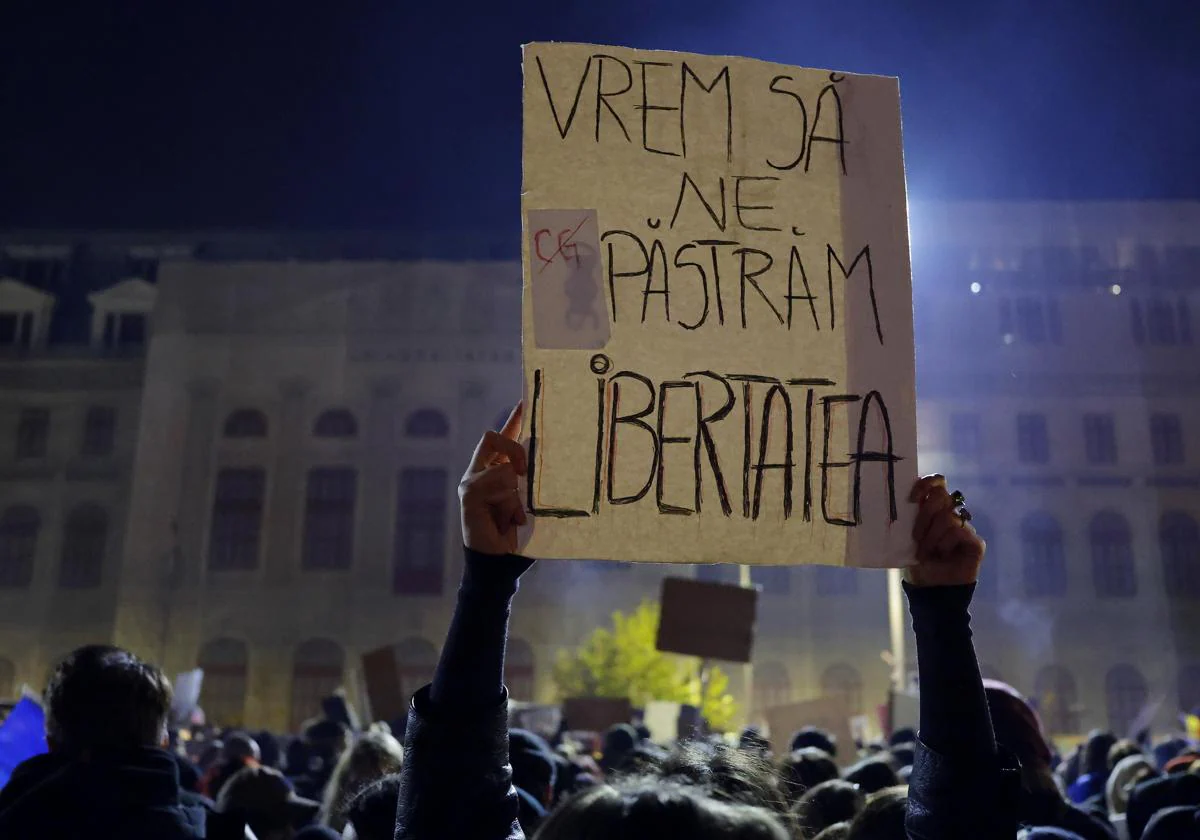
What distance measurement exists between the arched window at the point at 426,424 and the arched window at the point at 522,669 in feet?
20.7

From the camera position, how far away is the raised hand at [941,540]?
184 centimetres

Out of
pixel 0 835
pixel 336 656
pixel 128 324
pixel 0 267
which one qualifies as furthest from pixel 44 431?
pixel 0 835

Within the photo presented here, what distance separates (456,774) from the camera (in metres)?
1.56

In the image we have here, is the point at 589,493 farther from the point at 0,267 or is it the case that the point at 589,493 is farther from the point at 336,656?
the point at 0,267

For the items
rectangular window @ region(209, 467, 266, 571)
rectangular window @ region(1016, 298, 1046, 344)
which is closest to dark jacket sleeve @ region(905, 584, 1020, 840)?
rectangular window @ region(209, 467, 266, 571)

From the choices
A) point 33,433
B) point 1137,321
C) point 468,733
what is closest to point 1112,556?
point 1137,321

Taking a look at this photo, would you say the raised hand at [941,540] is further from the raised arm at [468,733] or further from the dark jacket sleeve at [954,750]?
the raised arm at [468,733]

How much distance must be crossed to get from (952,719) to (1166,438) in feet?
112

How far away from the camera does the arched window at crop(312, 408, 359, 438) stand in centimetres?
3167

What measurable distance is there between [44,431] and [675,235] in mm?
34317

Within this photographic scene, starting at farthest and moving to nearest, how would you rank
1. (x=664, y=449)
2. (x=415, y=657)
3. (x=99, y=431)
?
1. (x=99, y=431)
2. (x=415, y=657)
3. (x=664, y=449)

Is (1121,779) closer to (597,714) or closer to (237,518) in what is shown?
(597,714)

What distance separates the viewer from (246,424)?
3166cm

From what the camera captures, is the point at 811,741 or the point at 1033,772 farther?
the point at 811,741
